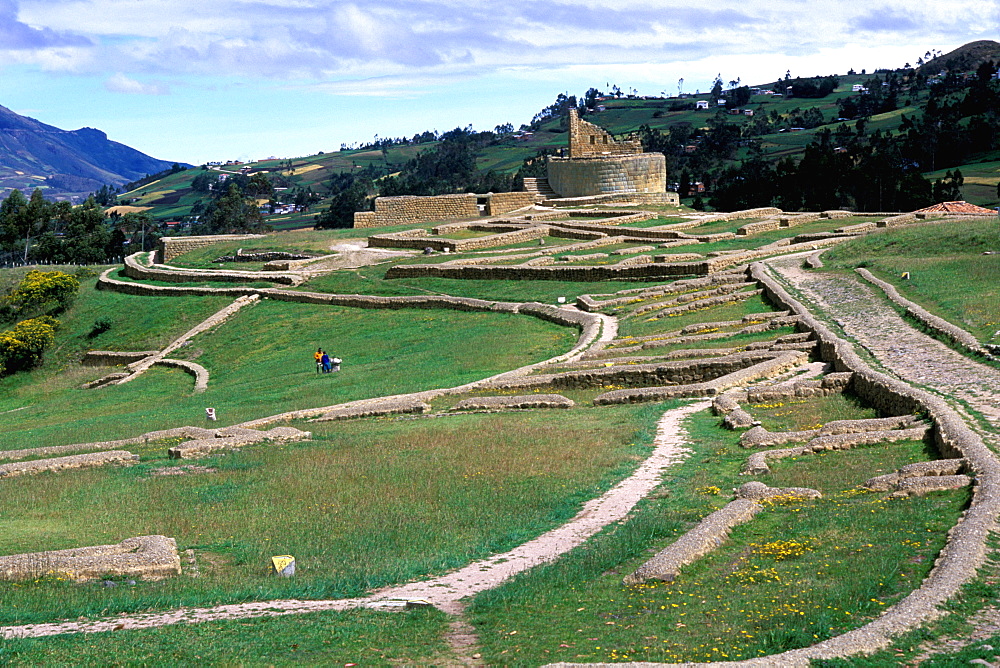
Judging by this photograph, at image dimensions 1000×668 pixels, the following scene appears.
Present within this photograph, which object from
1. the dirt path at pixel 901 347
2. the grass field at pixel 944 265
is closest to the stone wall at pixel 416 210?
the grass field at pixel 944 265

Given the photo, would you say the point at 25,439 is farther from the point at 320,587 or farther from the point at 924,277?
the point at 924,277

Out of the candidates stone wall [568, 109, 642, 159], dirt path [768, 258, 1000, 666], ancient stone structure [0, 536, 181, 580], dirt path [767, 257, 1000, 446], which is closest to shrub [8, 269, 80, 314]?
stone wall [568, 109, 642, 159]

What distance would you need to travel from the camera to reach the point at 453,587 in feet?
36.1

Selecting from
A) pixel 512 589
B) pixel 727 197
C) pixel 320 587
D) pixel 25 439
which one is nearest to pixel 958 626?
pixel 512 589

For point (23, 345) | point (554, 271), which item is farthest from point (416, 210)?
point (23, 345)

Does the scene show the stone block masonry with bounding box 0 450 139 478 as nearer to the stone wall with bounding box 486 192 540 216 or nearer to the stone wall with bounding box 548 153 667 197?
the stone wall with bounding box 486 192 540 216

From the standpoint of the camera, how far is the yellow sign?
11680 mm

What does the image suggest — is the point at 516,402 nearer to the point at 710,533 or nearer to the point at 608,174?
the point at 710,533

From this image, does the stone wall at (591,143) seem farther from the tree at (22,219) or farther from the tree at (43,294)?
the tree at (22,219)

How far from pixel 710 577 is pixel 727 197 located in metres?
69.6

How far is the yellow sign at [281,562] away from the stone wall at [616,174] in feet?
178

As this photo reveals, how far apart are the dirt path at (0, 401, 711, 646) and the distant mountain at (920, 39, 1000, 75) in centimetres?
17565

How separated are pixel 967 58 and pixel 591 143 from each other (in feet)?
455

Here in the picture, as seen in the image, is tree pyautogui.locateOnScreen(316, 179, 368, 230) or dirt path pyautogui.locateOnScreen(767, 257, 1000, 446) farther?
tree pyautogui.locateOnScreen(316, 179, 368, 230)
